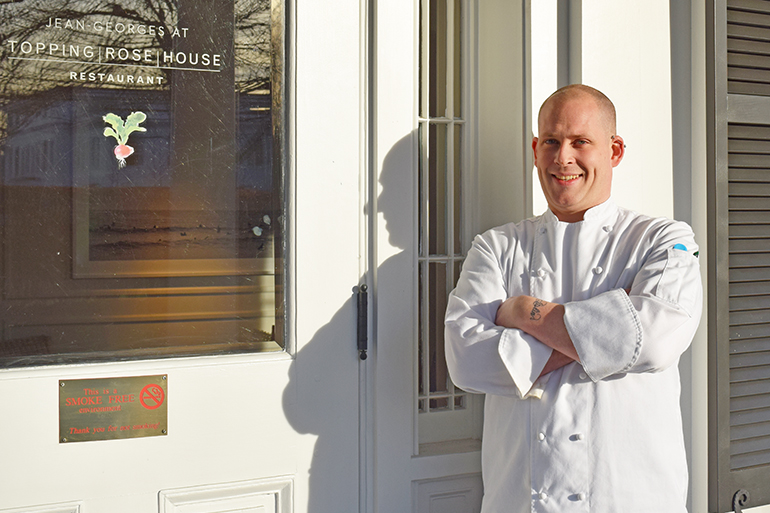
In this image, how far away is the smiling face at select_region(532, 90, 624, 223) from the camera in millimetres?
1653

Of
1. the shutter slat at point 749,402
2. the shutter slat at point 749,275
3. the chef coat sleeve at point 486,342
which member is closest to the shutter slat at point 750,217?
the shutter slat at point 749,275

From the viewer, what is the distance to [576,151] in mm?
1657

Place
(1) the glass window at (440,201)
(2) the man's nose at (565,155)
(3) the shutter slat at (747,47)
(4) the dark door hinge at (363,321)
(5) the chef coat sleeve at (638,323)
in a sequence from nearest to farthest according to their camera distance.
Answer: (5) the chef coat sleeve at (638,323)
(2) the man's nose at (565,155)
(4) the dark door hinge at (363,321)
(1) the glass window at (440,201)
(3) the shutter slat at (747,47)

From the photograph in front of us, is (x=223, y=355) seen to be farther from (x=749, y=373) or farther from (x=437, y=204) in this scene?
(x=749, y=373)

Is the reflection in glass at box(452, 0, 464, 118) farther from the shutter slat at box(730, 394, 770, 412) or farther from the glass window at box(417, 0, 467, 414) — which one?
the shutter slat at box(730, 394, 770, 412)

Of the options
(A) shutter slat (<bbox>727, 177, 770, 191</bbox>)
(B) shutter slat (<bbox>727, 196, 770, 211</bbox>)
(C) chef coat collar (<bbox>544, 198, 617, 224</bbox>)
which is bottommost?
(C) chef coat collar (<bbox>544, 198, 617, 224</bbox>)

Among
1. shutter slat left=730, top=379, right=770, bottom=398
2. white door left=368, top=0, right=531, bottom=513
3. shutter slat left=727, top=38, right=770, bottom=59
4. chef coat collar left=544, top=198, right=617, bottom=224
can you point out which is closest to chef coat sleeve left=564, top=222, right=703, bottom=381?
chef coat collar left=544, top=198, right=617, bottom=224

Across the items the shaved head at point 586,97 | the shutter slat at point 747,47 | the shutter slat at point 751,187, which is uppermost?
the shutter slat at point 747,47

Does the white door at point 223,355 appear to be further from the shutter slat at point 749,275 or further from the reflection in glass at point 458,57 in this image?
the shutter slat at point 749,275

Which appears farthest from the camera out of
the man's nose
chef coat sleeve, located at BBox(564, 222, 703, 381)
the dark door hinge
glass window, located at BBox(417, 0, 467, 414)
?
glass window, located at BBox(417, 0, 467, 414)

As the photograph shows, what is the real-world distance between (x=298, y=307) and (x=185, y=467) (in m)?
0.56

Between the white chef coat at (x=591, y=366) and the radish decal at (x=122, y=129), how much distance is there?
102 cm

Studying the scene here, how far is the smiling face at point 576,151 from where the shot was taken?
1.65m

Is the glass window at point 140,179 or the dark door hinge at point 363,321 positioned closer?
the glass window at point 140,179
